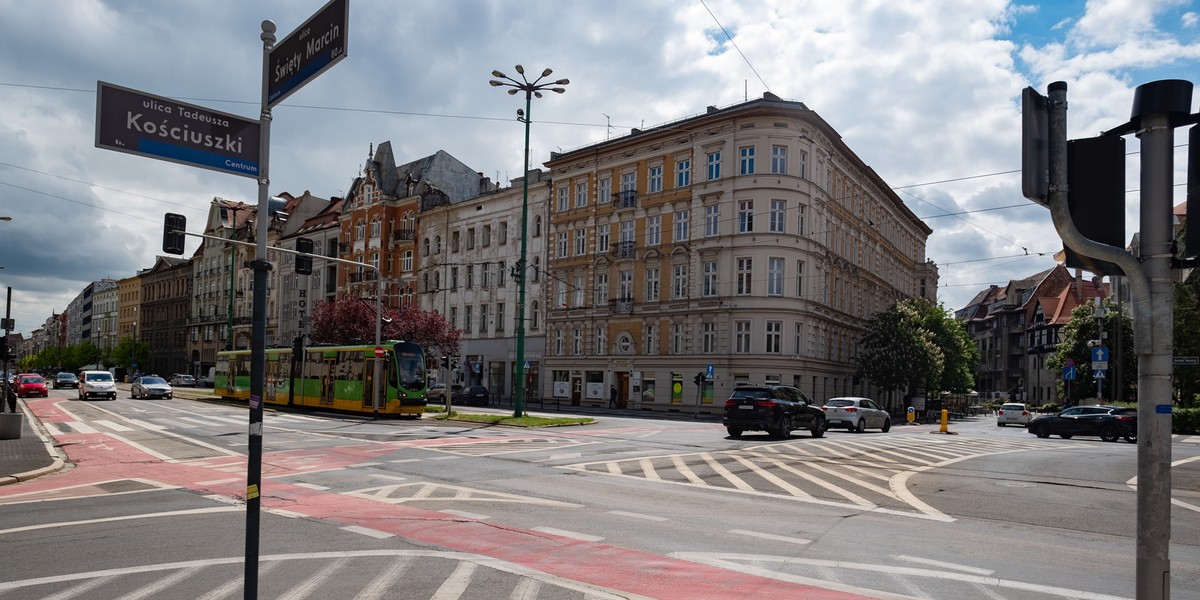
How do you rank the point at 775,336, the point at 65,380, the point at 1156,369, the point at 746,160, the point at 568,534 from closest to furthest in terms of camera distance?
the point at 1156,369
the point at 568,534
the point at 775,336
the point at 746,160
the point at 65,380

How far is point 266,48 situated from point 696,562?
18.8 ft

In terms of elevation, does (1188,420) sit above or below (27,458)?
below

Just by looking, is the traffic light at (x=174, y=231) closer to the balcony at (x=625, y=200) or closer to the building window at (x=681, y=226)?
the building window at (x=681, y=226)

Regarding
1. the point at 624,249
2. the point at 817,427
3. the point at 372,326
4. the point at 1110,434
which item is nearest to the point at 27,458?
the point at 817,427

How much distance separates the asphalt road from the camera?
7.20m

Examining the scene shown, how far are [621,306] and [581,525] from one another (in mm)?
41816

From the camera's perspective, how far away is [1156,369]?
3.78 m

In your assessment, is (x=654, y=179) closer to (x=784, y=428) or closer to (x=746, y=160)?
(x=746, y=160)

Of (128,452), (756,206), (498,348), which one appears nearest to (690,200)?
(756,206)

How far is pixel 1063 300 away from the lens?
9588 cm

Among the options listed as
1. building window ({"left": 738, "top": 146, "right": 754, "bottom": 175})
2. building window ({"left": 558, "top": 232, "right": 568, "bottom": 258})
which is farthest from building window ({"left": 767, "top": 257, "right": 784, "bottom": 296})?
building window ({"left": 558, "top": 232, "right": 568, "bottom": 258})

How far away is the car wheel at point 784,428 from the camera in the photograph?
24.4 metres

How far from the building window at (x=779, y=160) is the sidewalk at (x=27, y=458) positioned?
1404 inches

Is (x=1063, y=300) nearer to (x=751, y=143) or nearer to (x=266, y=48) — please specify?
(x=751, y=143)
